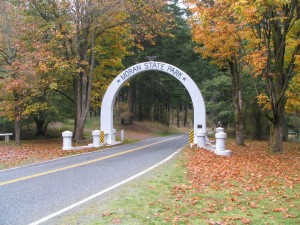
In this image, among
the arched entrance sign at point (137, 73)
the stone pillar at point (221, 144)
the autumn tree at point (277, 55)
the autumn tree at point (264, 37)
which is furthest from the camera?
the arched entrance sign at point (137, 73)

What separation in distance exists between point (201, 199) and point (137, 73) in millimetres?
17343

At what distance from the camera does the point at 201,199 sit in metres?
7.88

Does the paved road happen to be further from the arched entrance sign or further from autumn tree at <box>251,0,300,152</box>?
the arched entrance sign

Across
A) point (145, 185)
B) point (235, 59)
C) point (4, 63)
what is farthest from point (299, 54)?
point (4, 63)

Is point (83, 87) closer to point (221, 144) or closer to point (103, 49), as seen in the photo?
point (103, 49)

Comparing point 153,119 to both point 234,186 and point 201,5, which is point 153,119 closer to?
point 201,5

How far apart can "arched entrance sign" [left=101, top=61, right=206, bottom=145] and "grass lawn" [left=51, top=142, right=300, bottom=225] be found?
11182mm

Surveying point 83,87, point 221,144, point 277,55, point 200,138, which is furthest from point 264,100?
point 83,87

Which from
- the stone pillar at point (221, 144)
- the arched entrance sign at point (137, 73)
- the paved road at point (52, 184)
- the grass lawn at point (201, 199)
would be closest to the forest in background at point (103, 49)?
the arched entrance sign at point (137, 73)

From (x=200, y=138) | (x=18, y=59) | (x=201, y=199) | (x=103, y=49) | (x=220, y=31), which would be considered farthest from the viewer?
(x=103, y=49)

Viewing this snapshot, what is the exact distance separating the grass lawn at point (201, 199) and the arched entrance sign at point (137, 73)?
11.2 m

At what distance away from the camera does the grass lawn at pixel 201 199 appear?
635cm

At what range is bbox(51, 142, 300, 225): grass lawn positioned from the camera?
6.35 metres

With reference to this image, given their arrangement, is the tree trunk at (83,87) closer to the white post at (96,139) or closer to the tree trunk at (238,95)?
the white post at (96,139)
